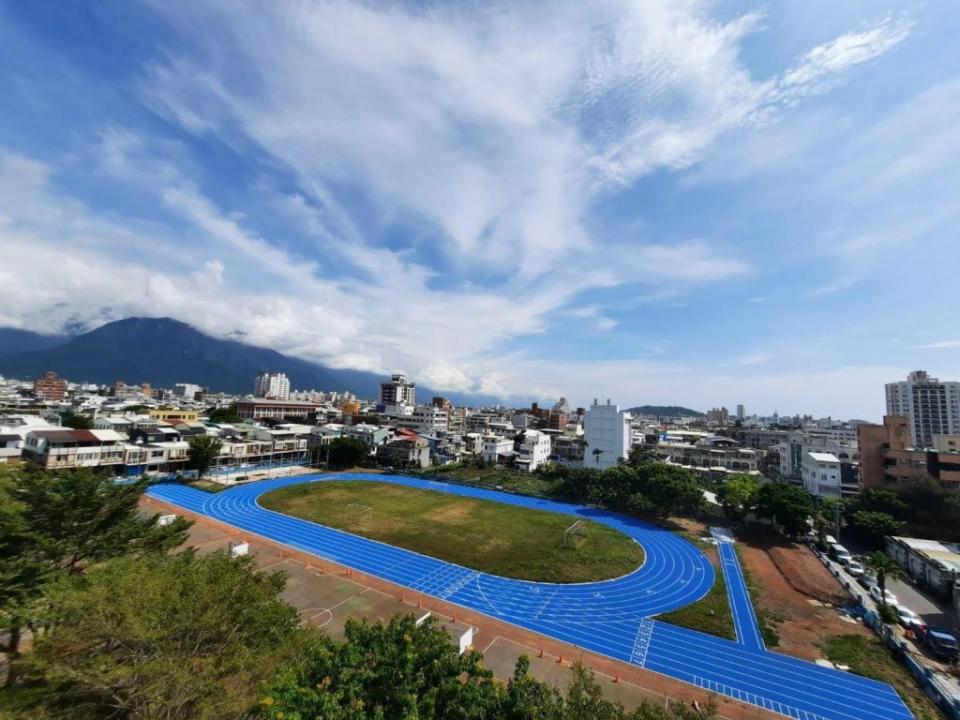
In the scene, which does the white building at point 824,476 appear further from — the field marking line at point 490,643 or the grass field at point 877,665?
the field marking line at point 490,643

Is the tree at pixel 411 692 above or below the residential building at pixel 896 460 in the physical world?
below

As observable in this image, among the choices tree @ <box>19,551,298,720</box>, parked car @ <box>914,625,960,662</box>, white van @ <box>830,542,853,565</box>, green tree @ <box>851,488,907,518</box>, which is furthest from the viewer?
green tree @ <box>851,488,907,518</box>

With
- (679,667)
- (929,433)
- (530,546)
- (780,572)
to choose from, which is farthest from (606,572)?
(929,433)

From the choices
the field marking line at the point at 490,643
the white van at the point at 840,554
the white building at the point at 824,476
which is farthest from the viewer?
the white building at the point at 824,476

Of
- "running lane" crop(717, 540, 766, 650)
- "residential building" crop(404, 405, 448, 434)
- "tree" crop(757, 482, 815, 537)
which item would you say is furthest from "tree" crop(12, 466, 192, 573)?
"residential building" crop(404, 405, 448, 434)

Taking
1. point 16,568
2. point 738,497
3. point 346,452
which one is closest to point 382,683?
point 16,568

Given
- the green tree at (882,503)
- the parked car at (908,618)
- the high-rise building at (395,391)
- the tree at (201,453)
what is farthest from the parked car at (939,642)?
the high-rise building at (395,391)

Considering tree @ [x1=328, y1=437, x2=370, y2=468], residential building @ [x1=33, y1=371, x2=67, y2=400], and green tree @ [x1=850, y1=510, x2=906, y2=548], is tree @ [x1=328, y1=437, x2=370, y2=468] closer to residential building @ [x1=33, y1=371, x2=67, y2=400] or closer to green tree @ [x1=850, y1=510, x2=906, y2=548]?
green tree @ [x1=850, y1=510, x2=906, y2=548]
